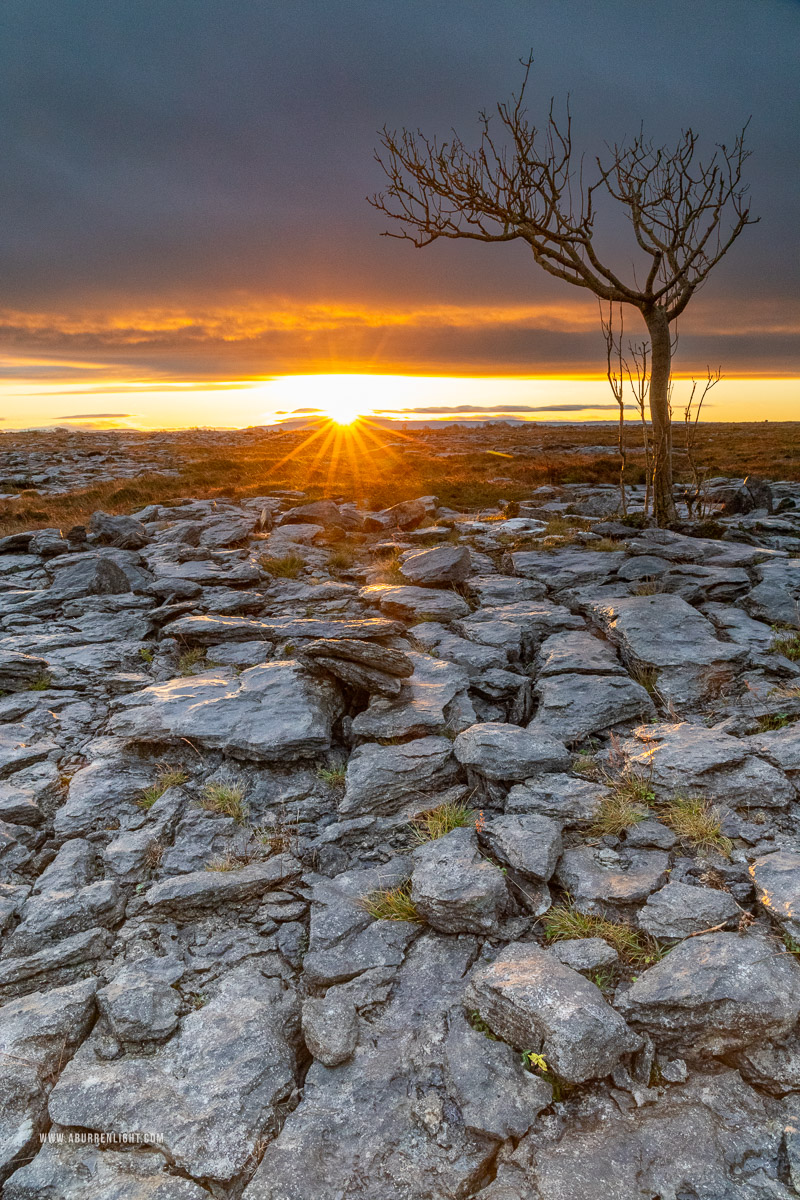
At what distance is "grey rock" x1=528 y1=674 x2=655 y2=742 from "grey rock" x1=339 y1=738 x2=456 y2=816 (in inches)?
45.5

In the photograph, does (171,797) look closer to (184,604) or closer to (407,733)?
(407,733)

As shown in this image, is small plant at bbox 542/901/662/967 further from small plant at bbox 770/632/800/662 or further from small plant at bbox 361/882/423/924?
small plant at bbox 770/632/800/662

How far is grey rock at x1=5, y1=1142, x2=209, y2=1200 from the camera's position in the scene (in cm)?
333

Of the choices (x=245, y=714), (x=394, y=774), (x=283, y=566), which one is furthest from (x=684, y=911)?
(x=283, y=566)

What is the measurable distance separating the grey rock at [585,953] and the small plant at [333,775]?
291 cm

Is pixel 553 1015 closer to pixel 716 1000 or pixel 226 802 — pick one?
pixel 716 1000

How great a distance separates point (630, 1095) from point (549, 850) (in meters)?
1.69

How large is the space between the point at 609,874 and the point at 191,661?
6.72m

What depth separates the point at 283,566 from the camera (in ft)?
46.2

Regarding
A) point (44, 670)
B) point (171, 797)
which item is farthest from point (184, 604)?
point (171, 797)

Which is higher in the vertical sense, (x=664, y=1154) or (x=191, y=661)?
(x=191, y=661)

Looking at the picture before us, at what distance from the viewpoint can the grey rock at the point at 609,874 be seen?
4.67m

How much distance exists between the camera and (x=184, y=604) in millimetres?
11188

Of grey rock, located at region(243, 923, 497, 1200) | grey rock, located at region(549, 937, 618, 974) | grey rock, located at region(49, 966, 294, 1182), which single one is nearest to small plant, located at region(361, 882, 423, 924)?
grey rock, located at region(243, 923, 497, 1200)
